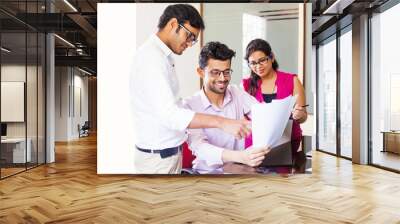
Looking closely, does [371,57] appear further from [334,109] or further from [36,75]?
[36,75]

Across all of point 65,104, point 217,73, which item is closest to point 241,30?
point 217,73

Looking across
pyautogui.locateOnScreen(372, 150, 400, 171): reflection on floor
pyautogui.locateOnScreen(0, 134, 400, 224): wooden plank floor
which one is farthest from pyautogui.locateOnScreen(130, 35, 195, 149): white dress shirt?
pyautogui.locateOnScreen(372, 150, 400, 171): reflection on floor

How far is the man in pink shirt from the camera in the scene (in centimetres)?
621

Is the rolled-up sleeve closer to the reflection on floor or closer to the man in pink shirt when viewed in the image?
the man in pink shirt

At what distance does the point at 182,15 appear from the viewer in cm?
630

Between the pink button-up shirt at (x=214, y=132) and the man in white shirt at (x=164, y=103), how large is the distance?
0.32 feet

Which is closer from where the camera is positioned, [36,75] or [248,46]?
[248,46]

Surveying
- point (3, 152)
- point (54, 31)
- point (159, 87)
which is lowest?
point (3, 152)

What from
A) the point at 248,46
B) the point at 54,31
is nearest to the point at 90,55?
the point at 54,31

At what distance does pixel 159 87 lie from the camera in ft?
20.0

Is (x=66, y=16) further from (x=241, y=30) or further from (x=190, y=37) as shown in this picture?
(x=241, y=30)

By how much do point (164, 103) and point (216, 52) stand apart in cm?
119

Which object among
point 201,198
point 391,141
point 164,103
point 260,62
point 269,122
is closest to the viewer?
point 201,198

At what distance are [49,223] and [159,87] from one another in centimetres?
278
